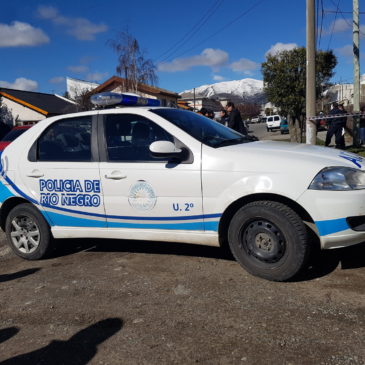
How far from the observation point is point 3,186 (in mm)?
4820

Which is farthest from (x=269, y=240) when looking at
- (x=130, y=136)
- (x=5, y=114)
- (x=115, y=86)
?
(x=115, y=86)

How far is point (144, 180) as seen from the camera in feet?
13.1

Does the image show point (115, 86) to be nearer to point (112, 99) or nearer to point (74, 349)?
point (112, 99)

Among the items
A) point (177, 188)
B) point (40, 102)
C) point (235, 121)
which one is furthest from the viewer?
point (40, 102)

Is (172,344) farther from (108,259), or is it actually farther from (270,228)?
(108,259)

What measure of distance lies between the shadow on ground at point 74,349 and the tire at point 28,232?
1.90 metres

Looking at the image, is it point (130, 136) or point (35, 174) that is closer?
point (130, 136)

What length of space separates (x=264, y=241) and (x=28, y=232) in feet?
9.30

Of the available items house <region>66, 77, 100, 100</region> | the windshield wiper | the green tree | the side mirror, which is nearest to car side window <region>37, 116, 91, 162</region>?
the side mirror

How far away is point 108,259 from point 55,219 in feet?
2.49

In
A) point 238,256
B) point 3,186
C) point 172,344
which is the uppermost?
point 3,186

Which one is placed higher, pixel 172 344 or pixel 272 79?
pixel 272 79

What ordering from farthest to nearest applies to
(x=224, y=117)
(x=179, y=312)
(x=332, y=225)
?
1. (x=224, y=117)
2. (x=332, y=225)
3. (x=179, y=312)

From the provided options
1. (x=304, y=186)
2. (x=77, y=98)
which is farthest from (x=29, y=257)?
(x=77, y=98)
